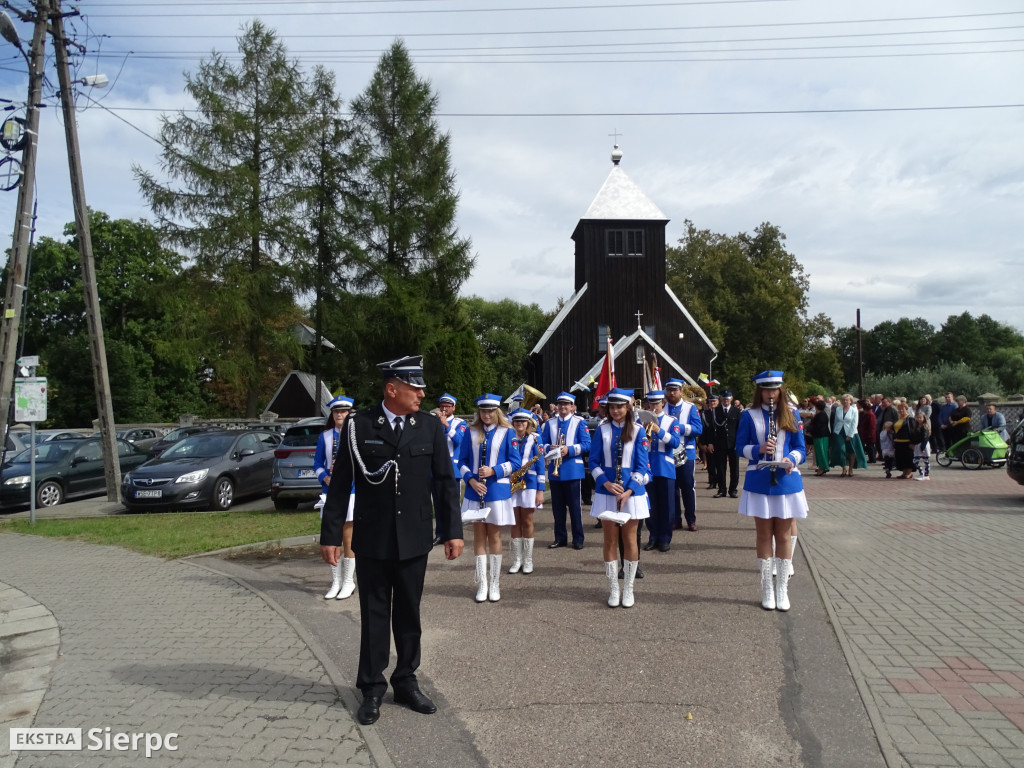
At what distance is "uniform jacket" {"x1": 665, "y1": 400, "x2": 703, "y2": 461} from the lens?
10.9m

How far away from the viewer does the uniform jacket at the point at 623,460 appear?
7215mm

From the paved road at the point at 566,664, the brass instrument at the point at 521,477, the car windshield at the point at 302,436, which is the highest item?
the car windshield at the point at 302,436

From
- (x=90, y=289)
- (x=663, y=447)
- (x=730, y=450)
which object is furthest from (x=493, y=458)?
(x=90, y=289)

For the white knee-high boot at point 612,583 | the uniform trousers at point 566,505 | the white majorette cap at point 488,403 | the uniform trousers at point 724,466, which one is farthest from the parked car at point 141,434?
the white knee-high boot at point 612,583

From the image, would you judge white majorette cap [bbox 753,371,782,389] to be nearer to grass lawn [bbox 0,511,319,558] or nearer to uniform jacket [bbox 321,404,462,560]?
uniform jacket [bbox 321,404,462,560]

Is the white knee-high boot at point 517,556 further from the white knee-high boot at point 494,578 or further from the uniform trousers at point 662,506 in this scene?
the uniform trousers at point 662,506

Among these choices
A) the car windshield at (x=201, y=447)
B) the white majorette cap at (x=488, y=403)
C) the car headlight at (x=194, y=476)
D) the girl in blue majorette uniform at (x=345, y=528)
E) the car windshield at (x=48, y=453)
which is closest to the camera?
the girl in blue majorette uniform at (x=345, y=528)

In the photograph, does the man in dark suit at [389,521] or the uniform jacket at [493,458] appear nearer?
the man in dark suit at [389,521]

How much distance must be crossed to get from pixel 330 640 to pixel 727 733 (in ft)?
10.7

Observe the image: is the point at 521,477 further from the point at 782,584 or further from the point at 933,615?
the point at 933,615

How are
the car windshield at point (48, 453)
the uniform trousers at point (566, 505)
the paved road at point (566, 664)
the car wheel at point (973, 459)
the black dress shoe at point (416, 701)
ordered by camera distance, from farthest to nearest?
the car wheel at point (973, 459), the car windshield at point (48, 453), the uniform trousers at point (566, 505), the black dress shoe at point (416, 701), the paved road at point (566, 664)

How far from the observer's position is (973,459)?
68.4 feet

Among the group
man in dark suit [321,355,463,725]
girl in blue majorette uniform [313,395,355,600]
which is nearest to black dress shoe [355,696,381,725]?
man in dark suit [321,355,463,725]

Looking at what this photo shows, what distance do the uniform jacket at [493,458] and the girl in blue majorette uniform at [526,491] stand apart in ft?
1.24
